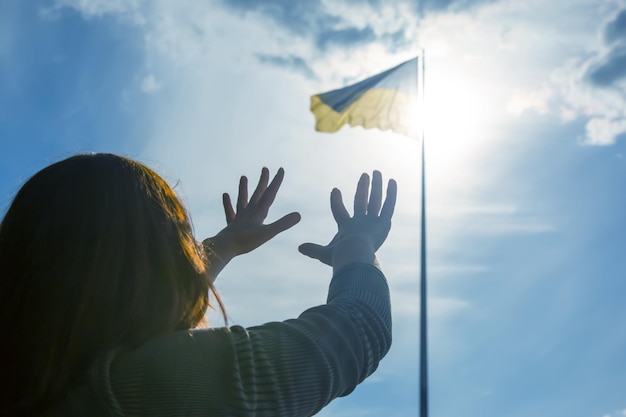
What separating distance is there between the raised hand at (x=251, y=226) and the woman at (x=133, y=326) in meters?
0.60

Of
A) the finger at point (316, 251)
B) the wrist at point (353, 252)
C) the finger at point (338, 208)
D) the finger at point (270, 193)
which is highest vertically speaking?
the finger at point (270, 193)

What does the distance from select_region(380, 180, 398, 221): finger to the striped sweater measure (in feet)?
1.90

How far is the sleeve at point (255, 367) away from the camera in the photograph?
1945 millimetres

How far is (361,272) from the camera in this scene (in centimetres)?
246

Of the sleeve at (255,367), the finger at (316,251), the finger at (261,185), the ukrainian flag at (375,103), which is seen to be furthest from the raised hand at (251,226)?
the ukrainian flag at (375,103)

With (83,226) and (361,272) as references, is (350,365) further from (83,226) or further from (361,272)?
(83,226)

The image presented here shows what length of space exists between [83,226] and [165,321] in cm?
36

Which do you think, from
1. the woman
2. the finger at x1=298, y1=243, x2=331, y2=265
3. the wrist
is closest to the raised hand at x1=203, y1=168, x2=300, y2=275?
the finger at x1=298, y1=243, x2=331, y2=265

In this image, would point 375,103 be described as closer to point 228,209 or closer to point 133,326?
point 228,209

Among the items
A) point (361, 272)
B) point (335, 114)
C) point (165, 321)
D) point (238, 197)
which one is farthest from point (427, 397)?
point (335, 114)

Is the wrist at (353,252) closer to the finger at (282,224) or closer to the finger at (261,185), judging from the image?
the finger at (282,224)

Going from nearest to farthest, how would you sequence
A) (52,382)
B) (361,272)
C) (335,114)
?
(52,382)
(361,272)
(335,114)

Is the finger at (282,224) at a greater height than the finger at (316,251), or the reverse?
the finger at (282,224)

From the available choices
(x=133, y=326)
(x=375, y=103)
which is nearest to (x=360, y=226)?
(x=133, y=326)
